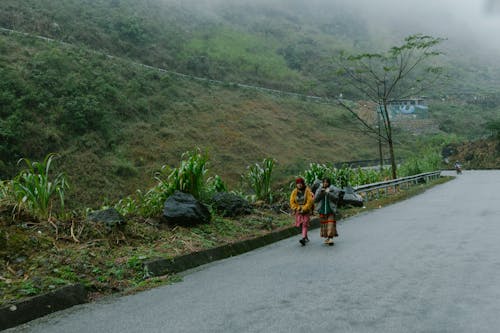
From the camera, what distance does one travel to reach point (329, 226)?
10.6 m

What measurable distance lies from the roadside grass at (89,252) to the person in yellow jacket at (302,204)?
1461 mm

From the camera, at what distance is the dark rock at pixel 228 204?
12.1m

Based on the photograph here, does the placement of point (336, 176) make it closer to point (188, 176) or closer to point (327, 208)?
point (327, 208)

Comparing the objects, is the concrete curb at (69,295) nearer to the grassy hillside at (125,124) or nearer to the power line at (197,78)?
the grassy hillside at (125,124)

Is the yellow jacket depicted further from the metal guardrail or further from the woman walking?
the metal guardrail

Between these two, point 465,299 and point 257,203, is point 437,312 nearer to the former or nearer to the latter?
point 465,299

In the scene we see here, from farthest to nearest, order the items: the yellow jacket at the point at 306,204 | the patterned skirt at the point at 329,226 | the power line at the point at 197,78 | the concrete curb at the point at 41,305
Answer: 1. the power line at the point at 197,78
2. the yellow jacket at the point at 306,204
3. the patterned skirt at the point at 329,226
4. the concrete curb at the point at 41,305

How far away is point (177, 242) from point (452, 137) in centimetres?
8039

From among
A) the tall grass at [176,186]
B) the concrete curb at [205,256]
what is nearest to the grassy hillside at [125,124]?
the tall grass at [176,186]

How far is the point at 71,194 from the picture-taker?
29.9 metres

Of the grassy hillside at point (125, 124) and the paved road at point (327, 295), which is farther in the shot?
the grassy hillside at point (125, 124)

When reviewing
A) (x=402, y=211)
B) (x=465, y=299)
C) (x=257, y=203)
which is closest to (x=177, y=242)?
(x=465, y=299)

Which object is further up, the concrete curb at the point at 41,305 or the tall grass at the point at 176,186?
the tall grass at the point at 176,186

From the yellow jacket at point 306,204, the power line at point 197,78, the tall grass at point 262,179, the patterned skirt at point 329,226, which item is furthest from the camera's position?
the power line at point 197,78
